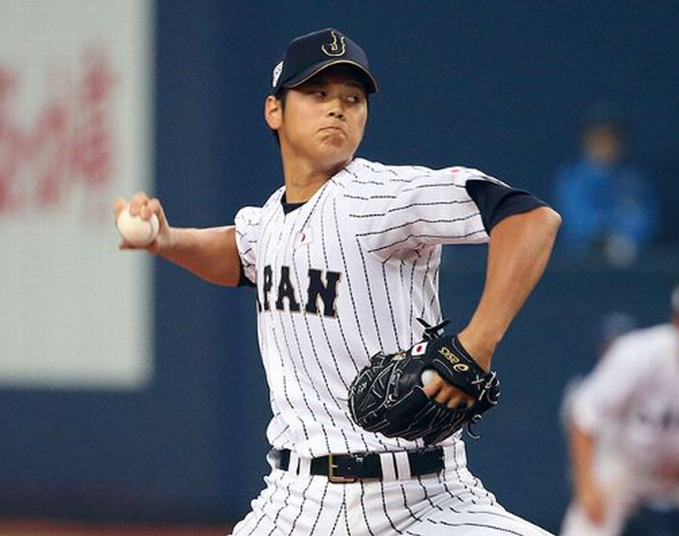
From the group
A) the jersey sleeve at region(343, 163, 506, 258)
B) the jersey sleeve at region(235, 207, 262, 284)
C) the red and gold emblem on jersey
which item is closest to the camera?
the red and gold emblem on jersey

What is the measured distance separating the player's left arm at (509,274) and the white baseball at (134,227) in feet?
4.09

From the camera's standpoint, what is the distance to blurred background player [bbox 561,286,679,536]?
8.50 metres

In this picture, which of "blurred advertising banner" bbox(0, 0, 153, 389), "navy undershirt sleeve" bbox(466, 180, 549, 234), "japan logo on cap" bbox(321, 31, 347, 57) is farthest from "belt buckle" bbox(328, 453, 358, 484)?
"blurred advertising banner" bbox(0, 0, 153, 389)

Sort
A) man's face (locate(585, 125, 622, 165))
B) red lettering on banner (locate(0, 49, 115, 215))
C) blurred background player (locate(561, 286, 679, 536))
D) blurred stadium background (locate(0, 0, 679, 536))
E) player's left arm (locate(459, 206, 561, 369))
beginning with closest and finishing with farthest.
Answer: player's left arm (locate(459, 206, 561, 369)), blurred background player (locate(561, 286, 679, 536)), man's face (locate(585, 125, 622, 165)), blurred stadium background (locate(0, 0, 679, 536)), red lettering on banner (locate(0, 49, 115, 215))

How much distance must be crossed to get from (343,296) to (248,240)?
748mm

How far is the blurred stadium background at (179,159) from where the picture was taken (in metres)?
10.8

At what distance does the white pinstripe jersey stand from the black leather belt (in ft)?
0.08

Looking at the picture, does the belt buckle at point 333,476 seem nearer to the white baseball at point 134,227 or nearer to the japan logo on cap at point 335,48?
the white baseball at point 134,227

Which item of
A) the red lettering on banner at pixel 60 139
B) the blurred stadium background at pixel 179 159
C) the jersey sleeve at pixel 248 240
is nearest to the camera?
the jersey sleeve at pixel 248 240

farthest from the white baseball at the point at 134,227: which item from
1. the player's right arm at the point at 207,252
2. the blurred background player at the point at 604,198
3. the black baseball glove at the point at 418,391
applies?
the blurred background player at the point at 604,198

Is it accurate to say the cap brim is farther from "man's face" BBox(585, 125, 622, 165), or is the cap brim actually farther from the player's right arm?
"man's face" BBox(585, 125, 622, 165)

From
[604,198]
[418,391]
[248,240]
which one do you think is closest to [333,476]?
[418,391]

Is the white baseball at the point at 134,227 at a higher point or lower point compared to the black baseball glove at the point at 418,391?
higher

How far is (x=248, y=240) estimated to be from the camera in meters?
4.85
